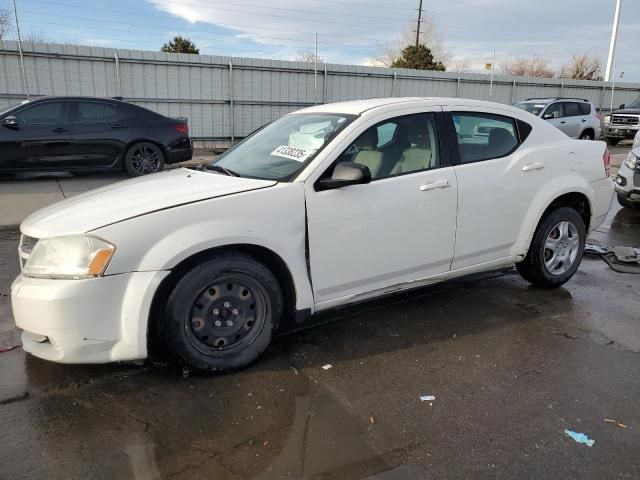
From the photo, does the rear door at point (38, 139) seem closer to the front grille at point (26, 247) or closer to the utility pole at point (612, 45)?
the front grille at point (26, 247)

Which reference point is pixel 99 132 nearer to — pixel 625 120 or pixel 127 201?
pixel 127 201

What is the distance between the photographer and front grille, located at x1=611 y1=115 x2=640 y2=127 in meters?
18.9

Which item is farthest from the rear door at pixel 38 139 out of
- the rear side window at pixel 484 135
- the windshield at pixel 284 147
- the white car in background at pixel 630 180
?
the white car in background at pixel 630 180

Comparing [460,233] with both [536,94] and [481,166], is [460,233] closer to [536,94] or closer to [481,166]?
[481,166]

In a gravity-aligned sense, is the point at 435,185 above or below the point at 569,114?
below

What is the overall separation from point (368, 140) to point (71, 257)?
2037mm

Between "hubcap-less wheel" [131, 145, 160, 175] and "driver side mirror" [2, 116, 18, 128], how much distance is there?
201cm

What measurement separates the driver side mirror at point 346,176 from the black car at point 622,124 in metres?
18.9

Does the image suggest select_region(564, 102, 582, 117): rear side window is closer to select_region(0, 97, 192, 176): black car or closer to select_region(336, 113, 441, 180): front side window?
select_region(0, 97, 192, 176): black car

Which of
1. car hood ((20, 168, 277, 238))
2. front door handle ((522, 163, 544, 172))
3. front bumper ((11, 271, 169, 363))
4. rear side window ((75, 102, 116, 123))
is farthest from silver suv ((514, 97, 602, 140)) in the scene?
front bumper ((11, 271, 169, 363))

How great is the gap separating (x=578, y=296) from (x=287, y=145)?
9.65 ft

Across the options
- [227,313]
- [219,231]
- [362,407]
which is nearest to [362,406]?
[362,407]

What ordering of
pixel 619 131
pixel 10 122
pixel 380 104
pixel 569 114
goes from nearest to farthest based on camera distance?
pixel 380 104
pixel 10 122
pixel 569 114
pixel 619 131

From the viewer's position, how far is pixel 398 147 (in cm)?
390
